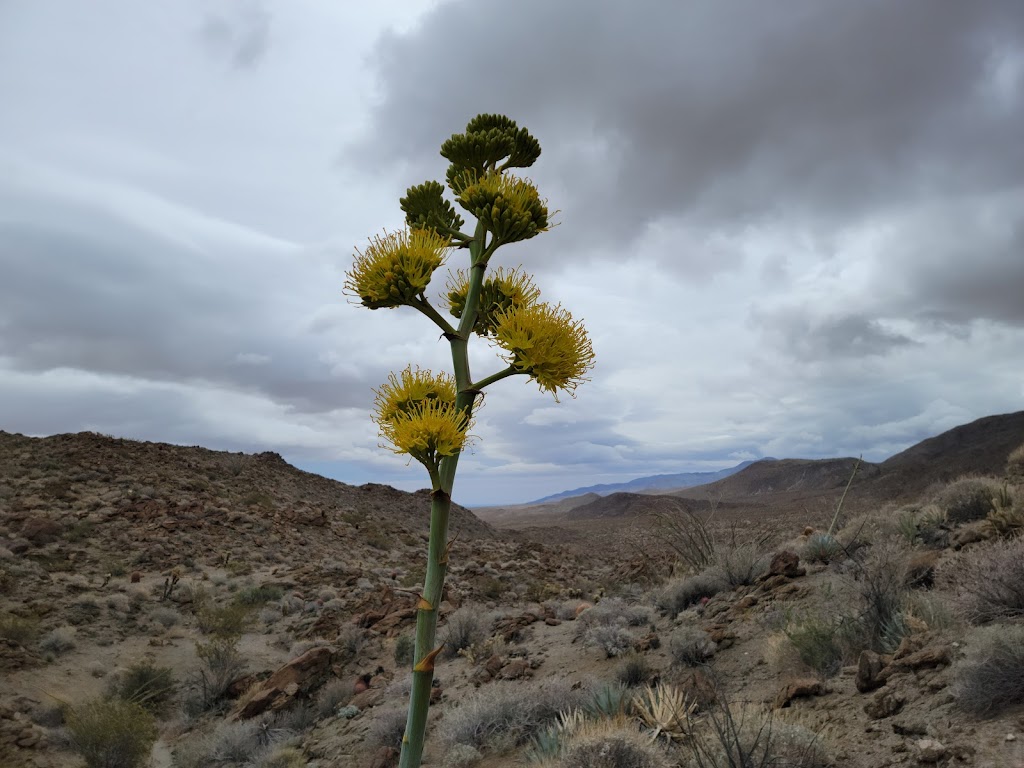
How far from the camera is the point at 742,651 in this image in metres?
6.17

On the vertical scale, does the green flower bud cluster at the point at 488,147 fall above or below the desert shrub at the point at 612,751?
above

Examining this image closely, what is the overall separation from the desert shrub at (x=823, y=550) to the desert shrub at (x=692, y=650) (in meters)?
2.70

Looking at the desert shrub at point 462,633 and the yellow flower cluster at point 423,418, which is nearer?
the yellow flower cluster at point 423,418

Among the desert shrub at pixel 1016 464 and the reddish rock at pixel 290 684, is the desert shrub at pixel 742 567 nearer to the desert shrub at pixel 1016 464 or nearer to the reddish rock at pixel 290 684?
the reddish rock at pixel 290 684

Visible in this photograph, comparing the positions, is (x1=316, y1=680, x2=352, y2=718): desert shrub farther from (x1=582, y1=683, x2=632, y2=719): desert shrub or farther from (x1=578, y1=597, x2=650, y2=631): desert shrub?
(x1=582, y1=683, x2=632, y2=719): desert shrub

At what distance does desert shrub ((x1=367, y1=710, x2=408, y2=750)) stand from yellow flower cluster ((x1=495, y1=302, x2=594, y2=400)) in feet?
16.1

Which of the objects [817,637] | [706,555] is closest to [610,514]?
[706,555]

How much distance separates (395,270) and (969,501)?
32.2 feet

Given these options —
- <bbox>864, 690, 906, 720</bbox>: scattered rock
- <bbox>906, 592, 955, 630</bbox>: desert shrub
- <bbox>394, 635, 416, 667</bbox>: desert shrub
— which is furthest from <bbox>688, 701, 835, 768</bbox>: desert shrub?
<bbox>394, 635, 416, 667</bbox>: desert shrub

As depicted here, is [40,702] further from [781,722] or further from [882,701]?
[882,701]

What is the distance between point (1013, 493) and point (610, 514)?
62519 mm

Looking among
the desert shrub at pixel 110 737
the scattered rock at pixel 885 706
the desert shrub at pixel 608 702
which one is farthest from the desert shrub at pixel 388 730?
the scattered rock at pixel 885 706

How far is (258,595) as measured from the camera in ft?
42.9

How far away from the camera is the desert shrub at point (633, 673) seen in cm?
604
